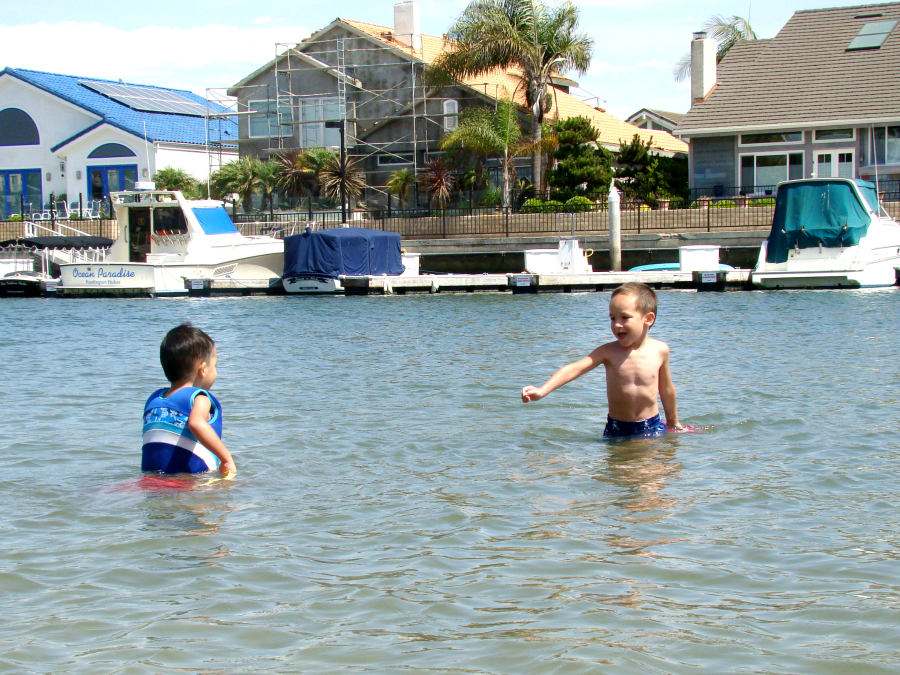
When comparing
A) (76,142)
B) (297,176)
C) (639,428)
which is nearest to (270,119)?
(297,176)

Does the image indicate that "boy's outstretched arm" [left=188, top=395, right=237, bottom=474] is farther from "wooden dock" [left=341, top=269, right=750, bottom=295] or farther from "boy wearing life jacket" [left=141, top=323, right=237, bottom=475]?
"wooden dock" [left=341, top=269, right=750, bottom=295]

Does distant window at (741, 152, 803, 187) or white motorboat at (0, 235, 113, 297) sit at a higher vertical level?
distant window at (741, 152, 803, 187)

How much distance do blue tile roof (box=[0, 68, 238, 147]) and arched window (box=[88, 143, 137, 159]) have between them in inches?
41.5

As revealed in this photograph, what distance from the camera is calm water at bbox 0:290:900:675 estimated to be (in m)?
3.96

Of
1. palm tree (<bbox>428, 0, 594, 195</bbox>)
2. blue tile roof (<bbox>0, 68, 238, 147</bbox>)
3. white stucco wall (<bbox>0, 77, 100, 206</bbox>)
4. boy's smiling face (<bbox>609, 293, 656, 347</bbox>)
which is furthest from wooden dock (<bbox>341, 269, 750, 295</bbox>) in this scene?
white stucco wall (<bbox>0, 77, 100, 206</bbox>)

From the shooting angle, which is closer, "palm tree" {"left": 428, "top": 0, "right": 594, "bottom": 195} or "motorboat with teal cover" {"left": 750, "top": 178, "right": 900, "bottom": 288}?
"motorboat with teal cover" {"left": 750, "top": 178, "right": 900, "bottom": 288}

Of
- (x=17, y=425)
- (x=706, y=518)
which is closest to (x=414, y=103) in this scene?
(x=17, y=425)

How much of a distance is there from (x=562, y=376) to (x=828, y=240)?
832 inches

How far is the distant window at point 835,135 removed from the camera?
36344 millimetres

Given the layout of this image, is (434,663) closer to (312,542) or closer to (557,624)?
(557,624)

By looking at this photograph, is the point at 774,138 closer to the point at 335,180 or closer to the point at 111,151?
the point at 335,180

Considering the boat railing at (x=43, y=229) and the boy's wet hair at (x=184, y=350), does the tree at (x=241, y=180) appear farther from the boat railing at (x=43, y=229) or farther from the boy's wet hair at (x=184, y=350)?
the boy's wet hair at (x=184, y=350)

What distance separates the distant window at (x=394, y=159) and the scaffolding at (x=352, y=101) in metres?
0.04

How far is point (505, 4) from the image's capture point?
40031mm
